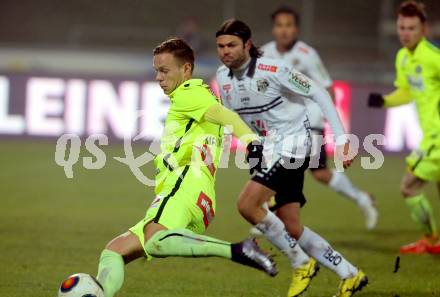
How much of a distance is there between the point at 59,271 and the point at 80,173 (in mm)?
7535

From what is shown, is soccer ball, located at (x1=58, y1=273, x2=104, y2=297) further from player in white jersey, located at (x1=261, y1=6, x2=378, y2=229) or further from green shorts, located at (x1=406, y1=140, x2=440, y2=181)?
player in white jersey, located at (x1=261, y1=6, x2=378, y2=229)

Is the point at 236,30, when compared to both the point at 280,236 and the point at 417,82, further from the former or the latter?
the point at 417,82

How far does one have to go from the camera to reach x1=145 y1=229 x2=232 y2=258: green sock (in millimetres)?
5223

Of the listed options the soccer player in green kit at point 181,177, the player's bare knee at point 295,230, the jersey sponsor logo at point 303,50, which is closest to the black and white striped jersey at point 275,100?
the player's bare knee at point 295,230

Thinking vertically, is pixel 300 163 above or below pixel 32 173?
above

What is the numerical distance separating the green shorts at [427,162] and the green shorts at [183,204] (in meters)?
3.61

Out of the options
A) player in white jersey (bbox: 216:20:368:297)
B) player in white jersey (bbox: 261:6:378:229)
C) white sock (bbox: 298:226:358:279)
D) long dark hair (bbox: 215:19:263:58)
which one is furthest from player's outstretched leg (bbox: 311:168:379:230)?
long dark hair (bbox: 215:19:263:58)

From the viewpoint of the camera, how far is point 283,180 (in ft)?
22.2

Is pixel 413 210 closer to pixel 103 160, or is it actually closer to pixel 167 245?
pixel 167 245

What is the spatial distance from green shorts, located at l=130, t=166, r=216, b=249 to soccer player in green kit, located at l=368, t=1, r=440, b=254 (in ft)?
11.4

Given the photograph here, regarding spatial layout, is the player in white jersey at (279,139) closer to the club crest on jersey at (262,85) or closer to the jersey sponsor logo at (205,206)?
the club crest on jersey at (262,85)

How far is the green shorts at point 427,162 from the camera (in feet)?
28.8

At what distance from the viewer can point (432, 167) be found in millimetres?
8781

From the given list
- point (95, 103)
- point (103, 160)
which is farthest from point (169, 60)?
point (95, 103)
